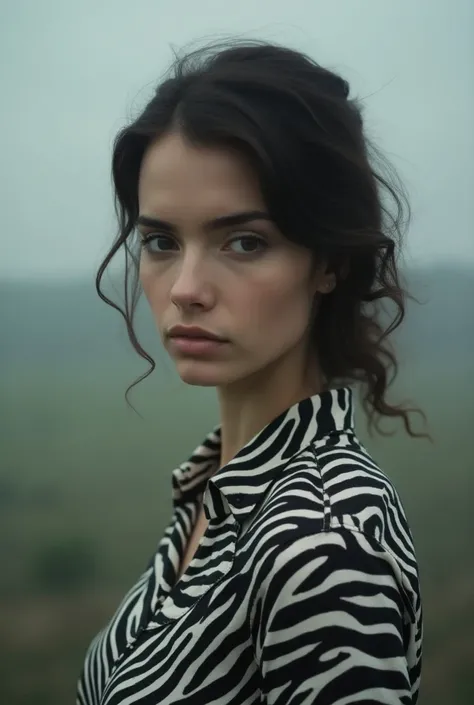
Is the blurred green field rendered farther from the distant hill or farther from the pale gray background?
the pale gray background

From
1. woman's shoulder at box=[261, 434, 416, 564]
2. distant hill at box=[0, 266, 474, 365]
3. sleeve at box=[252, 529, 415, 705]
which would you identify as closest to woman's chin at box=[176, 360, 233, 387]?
woman's shoulder at box=[261, 434, 416, 564]

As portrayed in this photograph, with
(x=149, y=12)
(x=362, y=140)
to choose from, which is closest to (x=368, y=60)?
(x=149, y=12)

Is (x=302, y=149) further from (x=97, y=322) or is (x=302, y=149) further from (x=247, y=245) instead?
(x=97, y=322)

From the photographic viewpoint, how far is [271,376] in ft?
2.51

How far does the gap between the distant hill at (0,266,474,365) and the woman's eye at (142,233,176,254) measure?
1.99 ft

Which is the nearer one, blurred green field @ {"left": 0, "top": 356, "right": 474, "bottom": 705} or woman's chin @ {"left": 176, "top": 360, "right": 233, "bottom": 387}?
woman's chin @ {"left": 176, "top": 360, "right": 233, "bottom": 387}

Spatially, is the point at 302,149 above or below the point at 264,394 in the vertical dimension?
above

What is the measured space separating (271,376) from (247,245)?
0.16m

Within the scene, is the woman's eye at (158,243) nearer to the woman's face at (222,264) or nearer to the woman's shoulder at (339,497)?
the woman's face at (222,264)

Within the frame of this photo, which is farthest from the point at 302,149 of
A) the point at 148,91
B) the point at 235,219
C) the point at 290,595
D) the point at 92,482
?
the point at 92,482

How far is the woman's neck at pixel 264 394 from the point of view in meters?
0.77

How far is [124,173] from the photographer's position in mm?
811

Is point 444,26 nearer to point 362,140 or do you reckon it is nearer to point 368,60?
point 368,60

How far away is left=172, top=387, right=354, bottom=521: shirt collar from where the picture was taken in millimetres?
678
